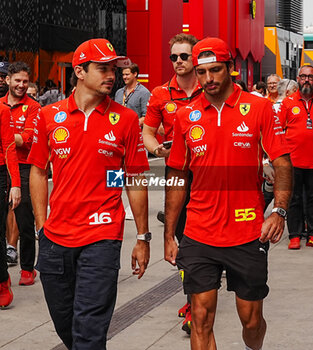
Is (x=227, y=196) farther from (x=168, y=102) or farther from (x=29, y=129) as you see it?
(x=29, y=129)

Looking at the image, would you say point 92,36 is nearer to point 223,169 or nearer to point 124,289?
point 124,289

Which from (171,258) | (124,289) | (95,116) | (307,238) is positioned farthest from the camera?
(307,238)

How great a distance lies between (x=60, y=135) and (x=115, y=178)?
37 centimetres

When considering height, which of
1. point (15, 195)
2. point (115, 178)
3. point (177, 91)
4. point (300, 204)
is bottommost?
point (300, 204)

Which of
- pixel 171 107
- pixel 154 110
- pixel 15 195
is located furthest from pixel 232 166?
pixel 15 195

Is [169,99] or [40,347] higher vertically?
[169,99]

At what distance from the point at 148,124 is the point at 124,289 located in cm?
177

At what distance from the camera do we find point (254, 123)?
5.07 m

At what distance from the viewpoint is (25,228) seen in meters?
8.59

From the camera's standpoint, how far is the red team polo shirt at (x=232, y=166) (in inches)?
199

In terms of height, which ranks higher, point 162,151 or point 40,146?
point 40,146

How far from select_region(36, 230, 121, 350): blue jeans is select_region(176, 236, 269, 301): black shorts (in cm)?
47

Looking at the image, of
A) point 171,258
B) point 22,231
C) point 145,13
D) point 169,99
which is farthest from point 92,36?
point 171,258

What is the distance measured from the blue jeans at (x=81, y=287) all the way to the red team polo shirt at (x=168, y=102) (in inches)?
81.7
